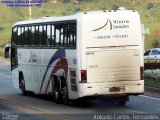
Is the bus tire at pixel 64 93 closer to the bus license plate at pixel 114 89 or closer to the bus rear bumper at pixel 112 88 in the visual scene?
the bus rear bumper at pixel 112 88

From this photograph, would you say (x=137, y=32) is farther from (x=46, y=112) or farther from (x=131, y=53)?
(x=46, y=112)

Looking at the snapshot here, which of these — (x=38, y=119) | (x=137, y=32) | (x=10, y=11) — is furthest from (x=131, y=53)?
(x=10, y=11)

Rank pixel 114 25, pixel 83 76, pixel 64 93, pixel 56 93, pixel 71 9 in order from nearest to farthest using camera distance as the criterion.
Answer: pixel 83 76
pixel 114 25
pixel 64 93
pixel 56 93
pixel 71 9

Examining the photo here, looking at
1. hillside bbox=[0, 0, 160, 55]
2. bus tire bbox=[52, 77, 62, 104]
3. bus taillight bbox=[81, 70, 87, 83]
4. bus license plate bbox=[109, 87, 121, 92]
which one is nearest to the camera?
bus taillight bbox=[81, 70, 87, 83]

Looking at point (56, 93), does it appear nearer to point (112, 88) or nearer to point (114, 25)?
point (112, 88)

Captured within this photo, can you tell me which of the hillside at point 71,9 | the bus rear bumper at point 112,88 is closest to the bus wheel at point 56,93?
the bus rear bumper at point 112,88

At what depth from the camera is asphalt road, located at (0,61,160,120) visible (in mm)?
17953

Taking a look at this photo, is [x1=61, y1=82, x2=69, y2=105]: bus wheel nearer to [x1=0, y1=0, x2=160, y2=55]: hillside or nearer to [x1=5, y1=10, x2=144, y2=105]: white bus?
[x1=5, y1=10, x2=144, y2=105]: white bus

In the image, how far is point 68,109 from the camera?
801 inches

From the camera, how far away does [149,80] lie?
104ft

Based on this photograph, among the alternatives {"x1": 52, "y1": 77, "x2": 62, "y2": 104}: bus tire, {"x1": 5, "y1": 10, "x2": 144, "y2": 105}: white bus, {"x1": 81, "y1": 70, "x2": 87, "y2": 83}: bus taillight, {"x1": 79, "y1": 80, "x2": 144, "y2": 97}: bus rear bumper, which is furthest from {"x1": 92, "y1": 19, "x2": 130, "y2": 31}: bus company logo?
{"x1": 52, "y1": 77, "x2": 62, "y2": 104}: bus tire

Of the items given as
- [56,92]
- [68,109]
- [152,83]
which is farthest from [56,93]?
[152,83]

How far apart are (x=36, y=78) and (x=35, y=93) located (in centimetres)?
74

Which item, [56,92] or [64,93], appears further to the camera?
[56,92]
